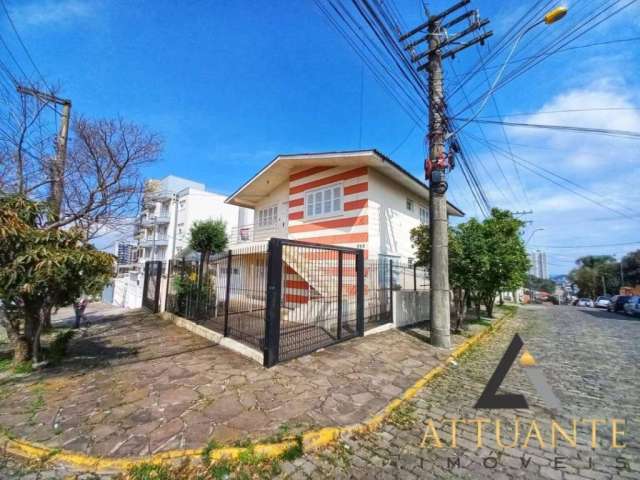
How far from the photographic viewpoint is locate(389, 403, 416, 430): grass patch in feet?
11.6

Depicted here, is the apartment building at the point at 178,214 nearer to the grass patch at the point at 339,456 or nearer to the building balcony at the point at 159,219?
the building balcony at the point at 159,219

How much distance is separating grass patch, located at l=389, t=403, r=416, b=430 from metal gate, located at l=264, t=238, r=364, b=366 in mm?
2341

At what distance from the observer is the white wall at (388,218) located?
36.3 feet

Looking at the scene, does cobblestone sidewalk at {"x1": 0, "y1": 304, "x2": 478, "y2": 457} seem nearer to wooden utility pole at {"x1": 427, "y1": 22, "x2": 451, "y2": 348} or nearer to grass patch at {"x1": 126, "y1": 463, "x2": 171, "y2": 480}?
grass patch at {"x1": 126, "y1": 463, "x2": 171, "y2": 480}

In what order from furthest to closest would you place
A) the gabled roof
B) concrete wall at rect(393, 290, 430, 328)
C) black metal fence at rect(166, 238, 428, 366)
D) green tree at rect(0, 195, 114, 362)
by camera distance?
the gabled roof < concrete wall at rect(393, 290, 430, 328) < black metal fence at rect(166, 238, 428, 366) < green tree at rect(0, 195, 114, 362)

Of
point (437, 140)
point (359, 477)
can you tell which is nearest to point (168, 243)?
point (437, 140)

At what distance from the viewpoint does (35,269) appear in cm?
434

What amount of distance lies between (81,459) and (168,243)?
38631 mm

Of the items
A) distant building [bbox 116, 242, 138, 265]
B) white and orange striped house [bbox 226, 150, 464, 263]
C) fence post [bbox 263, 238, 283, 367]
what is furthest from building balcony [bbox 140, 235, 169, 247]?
fence post [bbox 263, 238, 283, 367]

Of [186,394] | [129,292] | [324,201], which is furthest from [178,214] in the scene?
[186,394]

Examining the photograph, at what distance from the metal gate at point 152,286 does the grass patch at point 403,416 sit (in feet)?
33.8

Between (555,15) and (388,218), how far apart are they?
7586mm

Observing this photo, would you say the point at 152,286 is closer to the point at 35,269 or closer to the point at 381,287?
the point at 35,269

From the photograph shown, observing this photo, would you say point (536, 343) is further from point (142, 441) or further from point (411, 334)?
point (142, 441)
